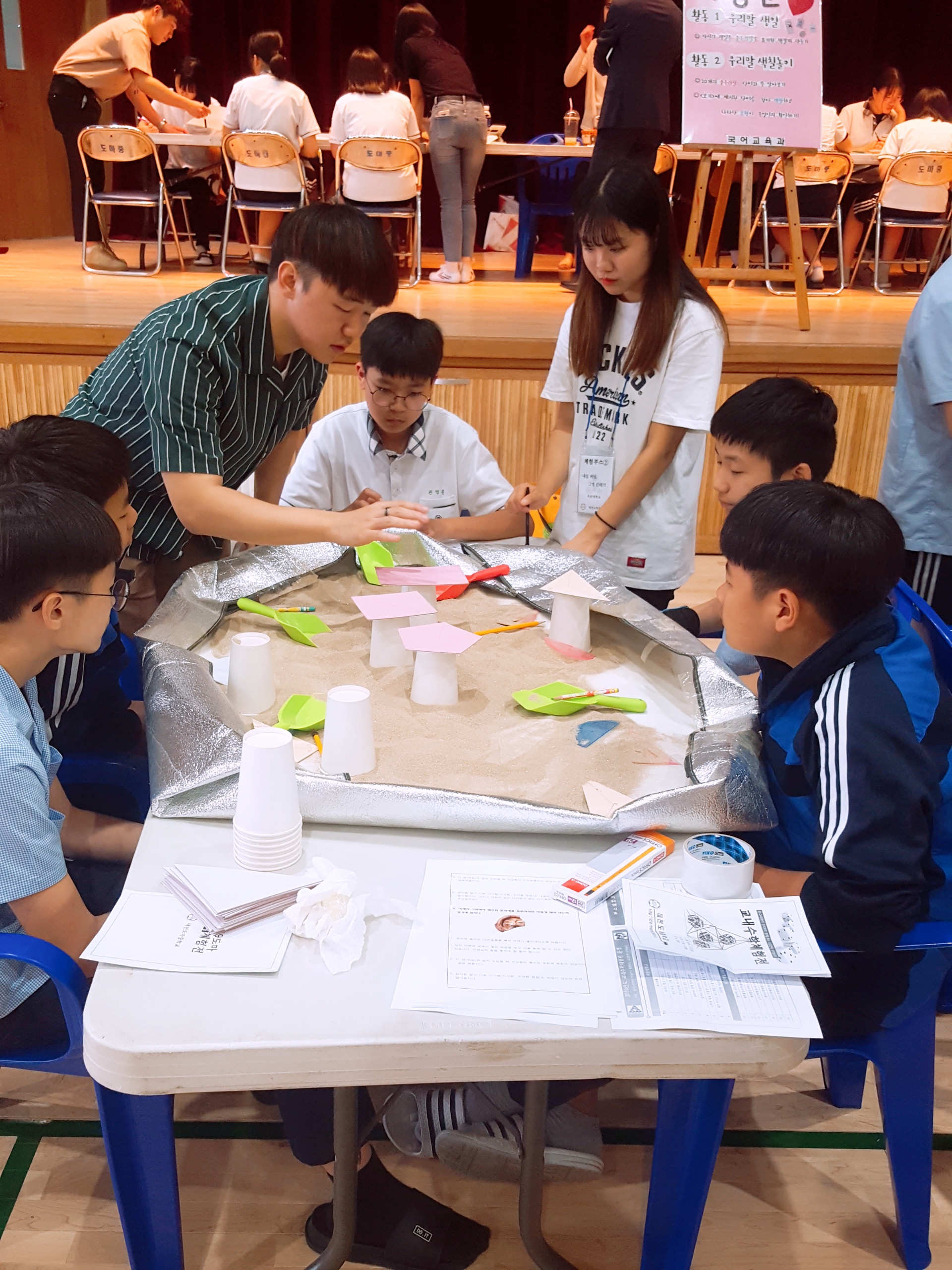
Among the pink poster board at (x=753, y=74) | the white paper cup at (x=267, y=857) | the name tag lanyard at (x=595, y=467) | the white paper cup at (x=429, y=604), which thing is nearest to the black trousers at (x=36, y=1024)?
the white paper cup at (x=267, y=857)

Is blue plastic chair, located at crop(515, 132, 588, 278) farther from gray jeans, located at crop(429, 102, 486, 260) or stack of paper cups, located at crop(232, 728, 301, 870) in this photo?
stack of paper cups, located at crop(232, 728, 301, 870)

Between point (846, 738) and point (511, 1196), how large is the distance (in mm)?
792

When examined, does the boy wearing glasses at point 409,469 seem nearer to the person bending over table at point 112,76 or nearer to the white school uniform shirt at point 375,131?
the white school uniform shirt at point 375,131

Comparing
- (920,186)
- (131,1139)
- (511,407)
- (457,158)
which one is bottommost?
(131,1139)

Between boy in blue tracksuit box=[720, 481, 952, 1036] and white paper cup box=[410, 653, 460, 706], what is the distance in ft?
1.26

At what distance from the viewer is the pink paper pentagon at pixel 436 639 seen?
4.61 ft

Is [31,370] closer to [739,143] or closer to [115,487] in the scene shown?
[115,487]

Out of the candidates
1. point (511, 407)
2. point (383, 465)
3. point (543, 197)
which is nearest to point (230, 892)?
point (383, 465)

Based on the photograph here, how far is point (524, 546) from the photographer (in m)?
2.04

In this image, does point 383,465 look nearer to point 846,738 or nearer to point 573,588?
point 573,588

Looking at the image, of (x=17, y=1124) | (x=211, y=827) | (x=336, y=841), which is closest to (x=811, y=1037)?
(x=336, y=841)

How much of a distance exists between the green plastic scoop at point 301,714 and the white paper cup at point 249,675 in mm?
37

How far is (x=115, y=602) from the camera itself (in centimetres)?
139

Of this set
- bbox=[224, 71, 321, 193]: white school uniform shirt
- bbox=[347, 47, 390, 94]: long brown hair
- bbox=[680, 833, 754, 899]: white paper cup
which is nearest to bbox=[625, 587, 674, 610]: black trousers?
bbox=[680, 833, 754, 899]: white paper cup
